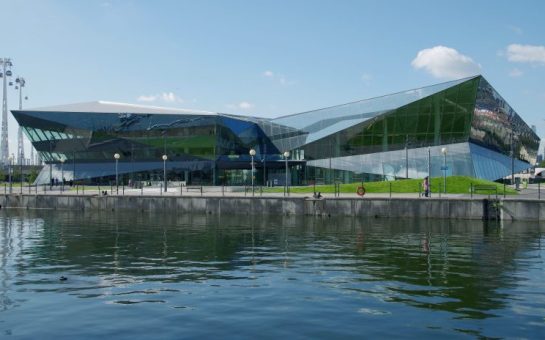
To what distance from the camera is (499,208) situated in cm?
3856

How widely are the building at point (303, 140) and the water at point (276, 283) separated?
31.4 metres

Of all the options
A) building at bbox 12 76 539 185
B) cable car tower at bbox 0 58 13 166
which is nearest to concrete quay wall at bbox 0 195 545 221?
building at bbox 12 76 539 185

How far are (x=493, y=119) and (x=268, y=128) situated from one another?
111 ft

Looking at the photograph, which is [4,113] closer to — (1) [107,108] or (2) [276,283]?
(1) [107,108]

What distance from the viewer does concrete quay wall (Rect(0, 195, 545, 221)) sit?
127ft

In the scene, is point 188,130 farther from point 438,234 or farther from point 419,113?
point 438,234

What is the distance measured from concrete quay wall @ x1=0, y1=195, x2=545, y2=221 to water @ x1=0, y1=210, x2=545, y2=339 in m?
3.72

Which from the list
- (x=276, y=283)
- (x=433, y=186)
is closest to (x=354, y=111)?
(x=433, y=186)

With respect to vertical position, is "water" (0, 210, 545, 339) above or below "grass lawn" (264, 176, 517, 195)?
below

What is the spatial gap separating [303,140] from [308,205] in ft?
120

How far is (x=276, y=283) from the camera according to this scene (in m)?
18.3

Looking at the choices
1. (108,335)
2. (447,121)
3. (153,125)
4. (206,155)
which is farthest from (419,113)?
(108,335)

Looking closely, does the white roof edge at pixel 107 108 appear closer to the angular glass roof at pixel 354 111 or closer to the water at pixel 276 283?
the angular glass roof at pixel 354 111

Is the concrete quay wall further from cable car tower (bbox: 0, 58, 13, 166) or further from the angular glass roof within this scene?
cable car tower (bbox: 0, 58, 13, 166)
